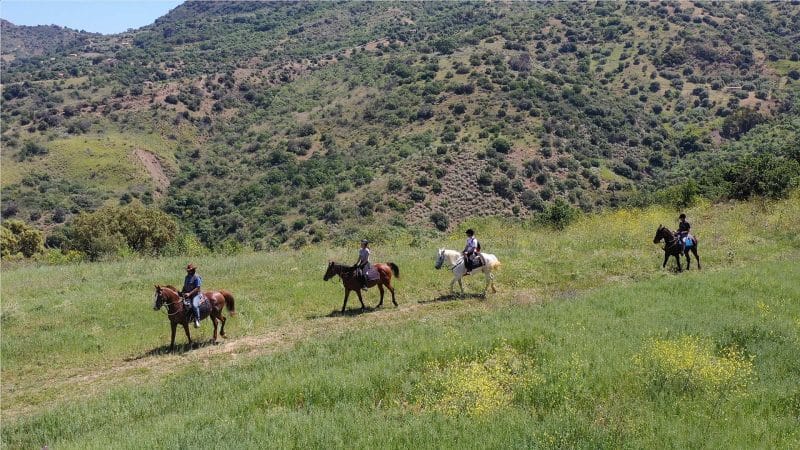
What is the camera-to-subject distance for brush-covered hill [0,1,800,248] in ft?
201

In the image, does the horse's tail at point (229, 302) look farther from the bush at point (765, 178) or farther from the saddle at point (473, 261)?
the bush at point (765, 178)

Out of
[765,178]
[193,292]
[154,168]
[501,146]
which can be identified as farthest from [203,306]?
[154,168]

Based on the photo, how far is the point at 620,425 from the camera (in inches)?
320

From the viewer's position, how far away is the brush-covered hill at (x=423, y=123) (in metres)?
61.2

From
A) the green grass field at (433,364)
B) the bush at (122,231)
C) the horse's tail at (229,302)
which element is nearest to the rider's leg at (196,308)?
the green grass field at (433,364)

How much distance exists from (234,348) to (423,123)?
210 feet

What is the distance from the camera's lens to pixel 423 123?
76812mm

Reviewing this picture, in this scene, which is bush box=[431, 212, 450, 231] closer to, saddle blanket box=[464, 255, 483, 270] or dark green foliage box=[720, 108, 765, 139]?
saddle blanket box=[464, 255, 483, 270]

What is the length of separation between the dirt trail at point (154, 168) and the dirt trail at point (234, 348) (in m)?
71.1

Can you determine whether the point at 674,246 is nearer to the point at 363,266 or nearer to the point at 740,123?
the point at 363,266

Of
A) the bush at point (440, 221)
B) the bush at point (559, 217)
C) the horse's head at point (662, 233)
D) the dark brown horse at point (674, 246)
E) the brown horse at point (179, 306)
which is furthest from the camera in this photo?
the bush at point (440, 221)

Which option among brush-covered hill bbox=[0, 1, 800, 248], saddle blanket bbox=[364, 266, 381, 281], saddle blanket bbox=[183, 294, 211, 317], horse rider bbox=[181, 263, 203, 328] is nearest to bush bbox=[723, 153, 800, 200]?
brush-covered hill bbox=[0, 1, 800, 248]

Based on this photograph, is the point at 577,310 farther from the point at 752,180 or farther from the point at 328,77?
the point at 328,77

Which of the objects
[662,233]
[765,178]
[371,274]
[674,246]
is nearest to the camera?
[371,274]
